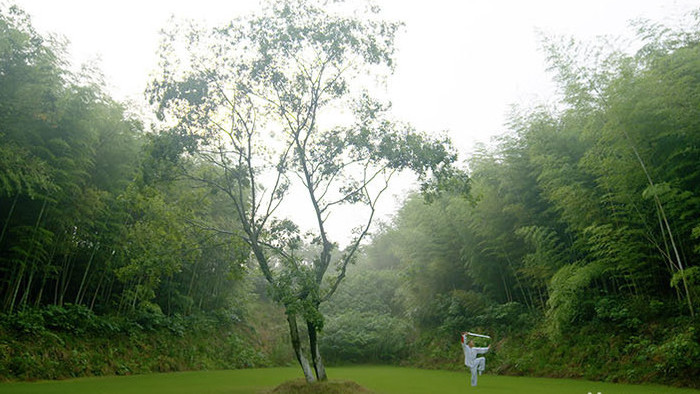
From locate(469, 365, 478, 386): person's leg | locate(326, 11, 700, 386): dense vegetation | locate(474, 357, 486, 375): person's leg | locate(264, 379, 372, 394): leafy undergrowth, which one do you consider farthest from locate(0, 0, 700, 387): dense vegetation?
locate(469, 365, 478, 386): person's leg

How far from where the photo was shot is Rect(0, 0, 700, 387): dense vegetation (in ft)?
24.2

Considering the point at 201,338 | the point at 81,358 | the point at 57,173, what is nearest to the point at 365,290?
the point at 201,338

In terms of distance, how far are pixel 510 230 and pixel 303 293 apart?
666 cm

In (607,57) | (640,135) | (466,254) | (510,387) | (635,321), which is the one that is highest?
(607,57)

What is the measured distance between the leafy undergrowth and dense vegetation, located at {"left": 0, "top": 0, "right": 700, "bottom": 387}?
88 centimetres

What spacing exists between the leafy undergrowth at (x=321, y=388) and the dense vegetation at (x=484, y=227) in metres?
0.88

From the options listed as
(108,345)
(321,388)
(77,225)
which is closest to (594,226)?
(321,388)

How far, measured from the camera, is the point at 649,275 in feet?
26.9

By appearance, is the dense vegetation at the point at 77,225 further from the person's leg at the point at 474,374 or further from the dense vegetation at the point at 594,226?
the dense vegetation at the point at 594,226

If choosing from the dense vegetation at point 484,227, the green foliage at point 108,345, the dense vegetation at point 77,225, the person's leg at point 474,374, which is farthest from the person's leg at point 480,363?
the green foliage at point 108,345

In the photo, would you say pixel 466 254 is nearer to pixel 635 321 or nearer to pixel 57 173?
pixel 635 321

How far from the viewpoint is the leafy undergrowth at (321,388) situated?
6.82m

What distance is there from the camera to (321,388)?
272 inches

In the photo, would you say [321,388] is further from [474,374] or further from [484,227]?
[484,227]
